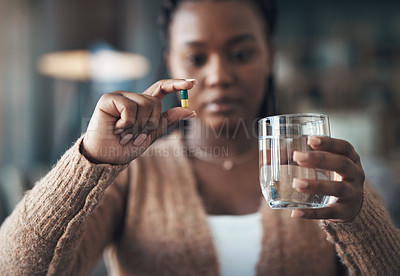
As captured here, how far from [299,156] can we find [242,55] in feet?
1.26

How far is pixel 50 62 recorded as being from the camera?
2.13 m

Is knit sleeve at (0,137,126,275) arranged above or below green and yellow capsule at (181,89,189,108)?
below

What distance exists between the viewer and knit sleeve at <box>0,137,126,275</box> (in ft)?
1.48

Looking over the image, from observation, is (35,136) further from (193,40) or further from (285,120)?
(285,120)

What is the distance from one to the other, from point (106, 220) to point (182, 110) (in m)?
0.36

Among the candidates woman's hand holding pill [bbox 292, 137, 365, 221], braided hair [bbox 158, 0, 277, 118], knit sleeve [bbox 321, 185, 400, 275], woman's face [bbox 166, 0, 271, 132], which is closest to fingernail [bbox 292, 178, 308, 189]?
woman's hand holding pill [bbox 292, 137, 365, 221]

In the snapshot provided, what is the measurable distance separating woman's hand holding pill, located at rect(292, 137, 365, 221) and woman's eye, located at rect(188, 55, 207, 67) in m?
0.36

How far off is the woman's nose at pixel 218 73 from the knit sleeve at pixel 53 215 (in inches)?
11.8

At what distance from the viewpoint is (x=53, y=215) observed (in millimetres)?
465

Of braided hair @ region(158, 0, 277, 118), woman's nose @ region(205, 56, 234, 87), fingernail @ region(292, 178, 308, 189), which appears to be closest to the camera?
fingernail @ region(292, 178, 308, 189)

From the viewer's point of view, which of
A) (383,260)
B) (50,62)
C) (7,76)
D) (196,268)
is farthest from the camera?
(7,76)

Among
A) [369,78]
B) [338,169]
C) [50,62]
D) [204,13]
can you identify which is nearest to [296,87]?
[369,78]

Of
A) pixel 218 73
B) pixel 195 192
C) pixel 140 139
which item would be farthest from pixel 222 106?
pixel 140 139

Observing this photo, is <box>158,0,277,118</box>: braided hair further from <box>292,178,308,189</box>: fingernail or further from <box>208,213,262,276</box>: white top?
<box>292,178,308,189</box>: fingernail
